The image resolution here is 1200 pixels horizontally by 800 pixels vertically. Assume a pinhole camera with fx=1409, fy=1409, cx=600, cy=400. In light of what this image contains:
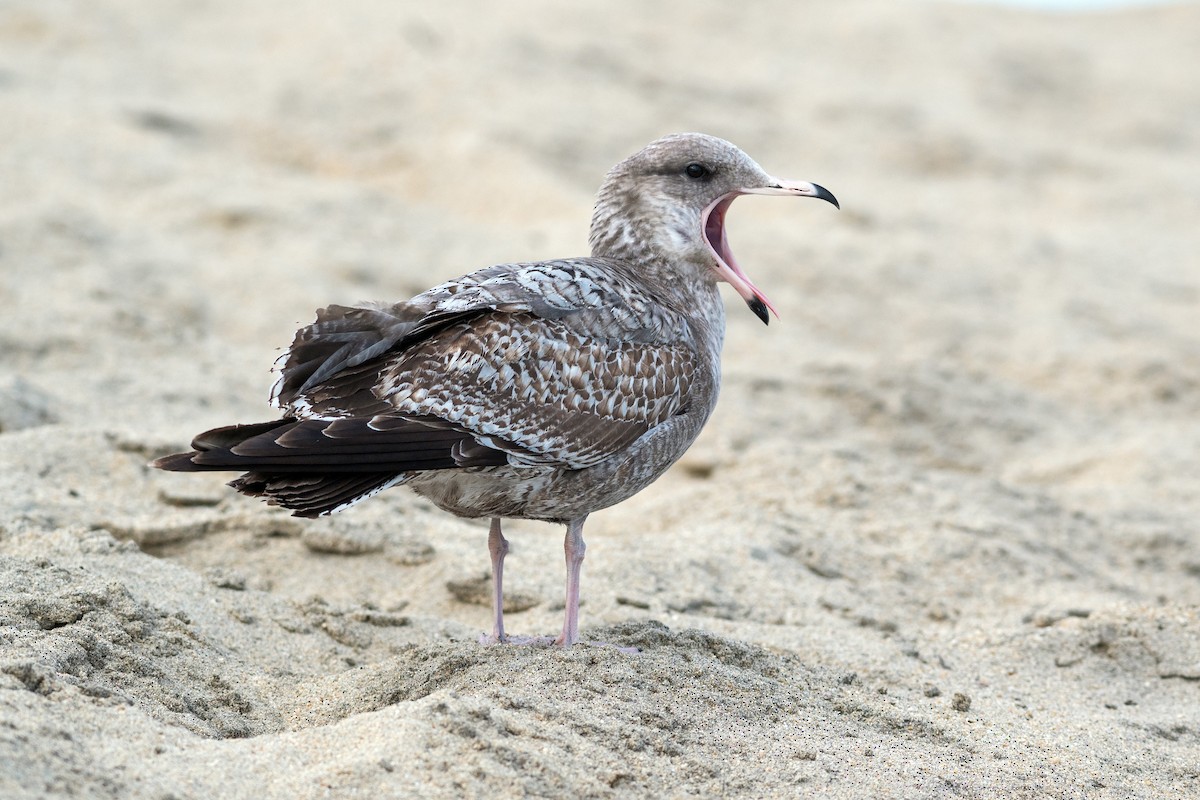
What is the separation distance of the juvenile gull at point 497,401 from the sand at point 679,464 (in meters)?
0.50

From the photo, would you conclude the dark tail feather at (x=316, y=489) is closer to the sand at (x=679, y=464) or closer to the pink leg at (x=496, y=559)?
the sand at (x=679, y=464)

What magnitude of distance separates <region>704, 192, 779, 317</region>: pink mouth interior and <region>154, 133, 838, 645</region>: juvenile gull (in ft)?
0.07

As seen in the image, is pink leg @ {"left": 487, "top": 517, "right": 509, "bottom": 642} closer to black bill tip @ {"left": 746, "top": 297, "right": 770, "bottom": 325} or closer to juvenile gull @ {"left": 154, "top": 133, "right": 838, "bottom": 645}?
juvenile gull @ {"left": 154, "top": 133, "right": 838, "bottom": 645}

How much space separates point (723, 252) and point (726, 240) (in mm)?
69

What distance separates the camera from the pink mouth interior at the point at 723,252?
183 inches

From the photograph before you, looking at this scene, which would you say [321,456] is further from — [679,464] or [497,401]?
[679,464]

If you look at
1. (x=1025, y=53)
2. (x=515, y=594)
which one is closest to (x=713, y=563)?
(x=515, y=594)

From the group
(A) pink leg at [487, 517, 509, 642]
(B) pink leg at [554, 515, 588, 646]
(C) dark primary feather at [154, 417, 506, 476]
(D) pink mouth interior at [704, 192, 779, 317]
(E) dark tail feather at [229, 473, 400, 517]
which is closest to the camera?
(C) dark primary feather at [154, 417, 506, 476]

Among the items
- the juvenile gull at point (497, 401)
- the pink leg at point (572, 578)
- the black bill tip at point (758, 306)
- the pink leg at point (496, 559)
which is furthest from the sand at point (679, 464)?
the black bill tip at point (758, 306)

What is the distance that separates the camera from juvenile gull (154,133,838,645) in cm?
369

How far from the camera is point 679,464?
6809 millimetres

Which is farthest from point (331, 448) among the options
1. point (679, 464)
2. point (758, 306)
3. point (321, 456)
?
point (679, 464)

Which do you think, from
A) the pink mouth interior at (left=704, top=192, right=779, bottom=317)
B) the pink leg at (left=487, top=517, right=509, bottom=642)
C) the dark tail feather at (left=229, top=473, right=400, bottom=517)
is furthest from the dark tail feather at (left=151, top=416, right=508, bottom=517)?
the pink mouth interior at (left=704, top=192, right=779, bottom=317)

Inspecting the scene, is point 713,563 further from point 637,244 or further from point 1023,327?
point 1023,327
